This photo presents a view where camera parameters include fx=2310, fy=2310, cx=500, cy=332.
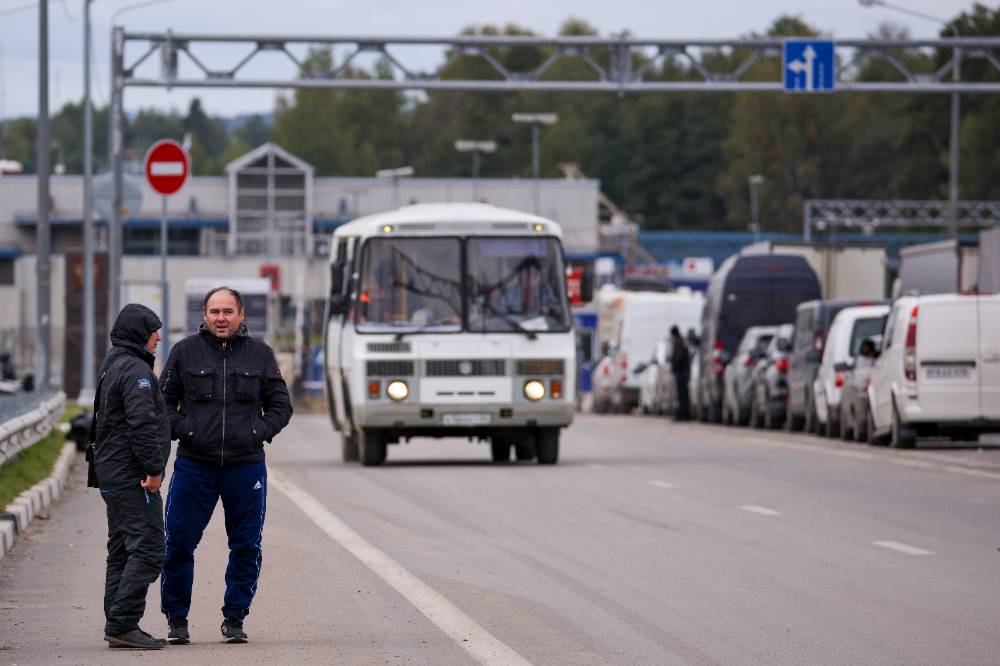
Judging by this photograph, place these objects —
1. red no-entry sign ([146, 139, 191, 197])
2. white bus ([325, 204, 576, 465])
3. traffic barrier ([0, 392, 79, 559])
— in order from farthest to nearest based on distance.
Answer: red no-entry sign ([146, 139, 191, 197]) → white bus ([325, 204, 576, 465]) → traffic barrier ([0, 392, 79, 559])


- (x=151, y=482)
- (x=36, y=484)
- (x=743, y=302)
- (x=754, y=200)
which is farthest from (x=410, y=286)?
(x=754, y=200)

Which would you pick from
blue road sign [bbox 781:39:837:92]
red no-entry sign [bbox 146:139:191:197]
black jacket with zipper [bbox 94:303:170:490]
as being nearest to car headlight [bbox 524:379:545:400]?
red no-entry sign [bbox 146:139:191:197]

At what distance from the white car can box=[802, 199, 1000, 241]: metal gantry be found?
3773 cm

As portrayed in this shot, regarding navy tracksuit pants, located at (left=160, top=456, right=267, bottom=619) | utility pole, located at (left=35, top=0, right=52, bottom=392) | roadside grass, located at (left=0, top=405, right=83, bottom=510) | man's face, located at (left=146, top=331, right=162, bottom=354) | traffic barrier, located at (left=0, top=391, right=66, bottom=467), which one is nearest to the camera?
man's face, located at (left=146, top=331, right=162, bottom=354)

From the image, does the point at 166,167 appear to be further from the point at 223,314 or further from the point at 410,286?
the point at 223,314

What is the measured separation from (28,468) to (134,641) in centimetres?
1159

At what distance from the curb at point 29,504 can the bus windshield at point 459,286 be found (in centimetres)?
388

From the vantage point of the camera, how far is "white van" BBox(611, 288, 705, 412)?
5222 centimetres

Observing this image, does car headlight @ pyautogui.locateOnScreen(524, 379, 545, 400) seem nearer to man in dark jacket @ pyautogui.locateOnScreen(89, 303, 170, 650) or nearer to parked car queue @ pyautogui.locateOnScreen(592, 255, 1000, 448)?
parked car queue @ pyautogui.locateOnScreen(592, 255, 1000, 448)

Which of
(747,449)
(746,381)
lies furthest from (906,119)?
(747,449)

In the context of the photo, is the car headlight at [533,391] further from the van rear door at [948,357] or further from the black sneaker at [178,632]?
the black sneaker at [178,632]

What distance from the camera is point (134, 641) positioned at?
1021cm

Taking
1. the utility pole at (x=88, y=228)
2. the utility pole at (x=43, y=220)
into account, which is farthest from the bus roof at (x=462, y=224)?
the utility pole at (x=88, y=228)

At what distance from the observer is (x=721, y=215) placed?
150750 mm
